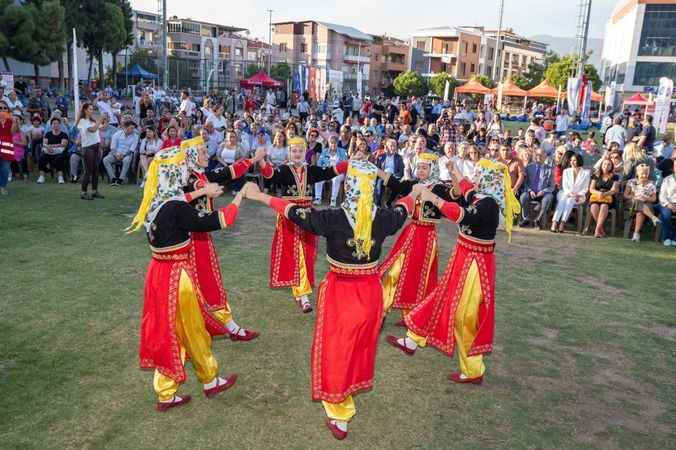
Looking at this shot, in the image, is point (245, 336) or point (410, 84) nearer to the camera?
point (245, 336)

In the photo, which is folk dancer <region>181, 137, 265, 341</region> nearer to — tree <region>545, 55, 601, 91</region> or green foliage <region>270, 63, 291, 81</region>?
tree <region>545, 55, 601, 91</region>

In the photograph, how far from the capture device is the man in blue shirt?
11.4m

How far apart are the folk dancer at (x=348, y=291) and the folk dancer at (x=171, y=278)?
0.54m

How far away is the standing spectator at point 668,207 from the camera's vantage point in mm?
10164

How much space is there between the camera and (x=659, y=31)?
60688mm

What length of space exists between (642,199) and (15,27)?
3774cm

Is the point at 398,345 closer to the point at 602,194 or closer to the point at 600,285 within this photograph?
the point at 600,285

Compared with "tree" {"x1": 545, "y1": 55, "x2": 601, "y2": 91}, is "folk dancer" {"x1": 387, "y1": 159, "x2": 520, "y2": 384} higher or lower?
lower

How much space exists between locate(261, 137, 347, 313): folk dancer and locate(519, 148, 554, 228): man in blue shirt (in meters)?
6.28

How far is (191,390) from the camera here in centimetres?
479

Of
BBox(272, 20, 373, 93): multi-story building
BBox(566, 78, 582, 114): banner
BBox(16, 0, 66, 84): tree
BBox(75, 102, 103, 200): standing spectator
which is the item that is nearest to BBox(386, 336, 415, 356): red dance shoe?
BBox(75, 102, 103, 200): standing spectator

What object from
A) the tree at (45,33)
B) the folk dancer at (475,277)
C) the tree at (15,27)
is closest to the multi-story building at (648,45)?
the tree at (45,33)

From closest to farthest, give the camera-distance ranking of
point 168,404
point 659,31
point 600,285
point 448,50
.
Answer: point 168,404, point 600,285, point 659,31, point 448,50

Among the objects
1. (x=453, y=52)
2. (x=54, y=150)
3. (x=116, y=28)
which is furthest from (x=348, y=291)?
(x=453, y=52)
